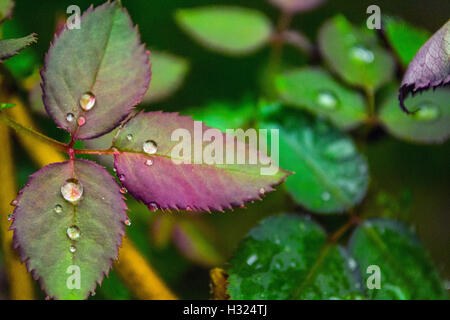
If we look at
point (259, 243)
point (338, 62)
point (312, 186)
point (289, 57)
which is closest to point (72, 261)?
point (259, 243)

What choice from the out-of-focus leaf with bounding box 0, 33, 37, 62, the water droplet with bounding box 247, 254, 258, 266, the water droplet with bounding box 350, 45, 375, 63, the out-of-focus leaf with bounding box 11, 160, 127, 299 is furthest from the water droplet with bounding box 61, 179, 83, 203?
the water droplet with bounding box 350, 45, 375, 63

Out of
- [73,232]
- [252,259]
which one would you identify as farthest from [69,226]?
[252,259]

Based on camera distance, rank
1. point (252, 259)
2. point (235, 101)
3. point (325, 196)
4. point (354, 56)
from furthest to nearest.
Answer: point (235, 101) → point (354, 56) → point (325, 196) → point (252, 259)

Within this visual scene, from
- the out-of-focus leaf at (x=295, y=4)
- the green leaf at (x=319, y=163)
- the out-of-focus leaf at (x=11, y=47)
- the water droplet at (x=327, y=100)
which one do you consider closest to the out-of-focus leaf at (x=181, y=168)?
the out-of-focus leaf at (x=11, y=47)

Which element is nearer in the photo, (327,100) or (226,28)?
(327,100)

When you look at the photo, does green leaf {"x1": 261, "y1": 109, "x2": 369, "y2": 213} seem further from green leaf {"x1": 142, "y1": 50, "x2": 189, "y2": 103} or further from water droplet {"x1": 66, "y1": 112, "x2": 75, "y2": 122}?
water droplet {"x1": 66, "y1": 112, "x2": 75, "y2": 122}

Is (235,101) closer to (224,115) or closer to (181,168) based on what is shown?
(224,115)
